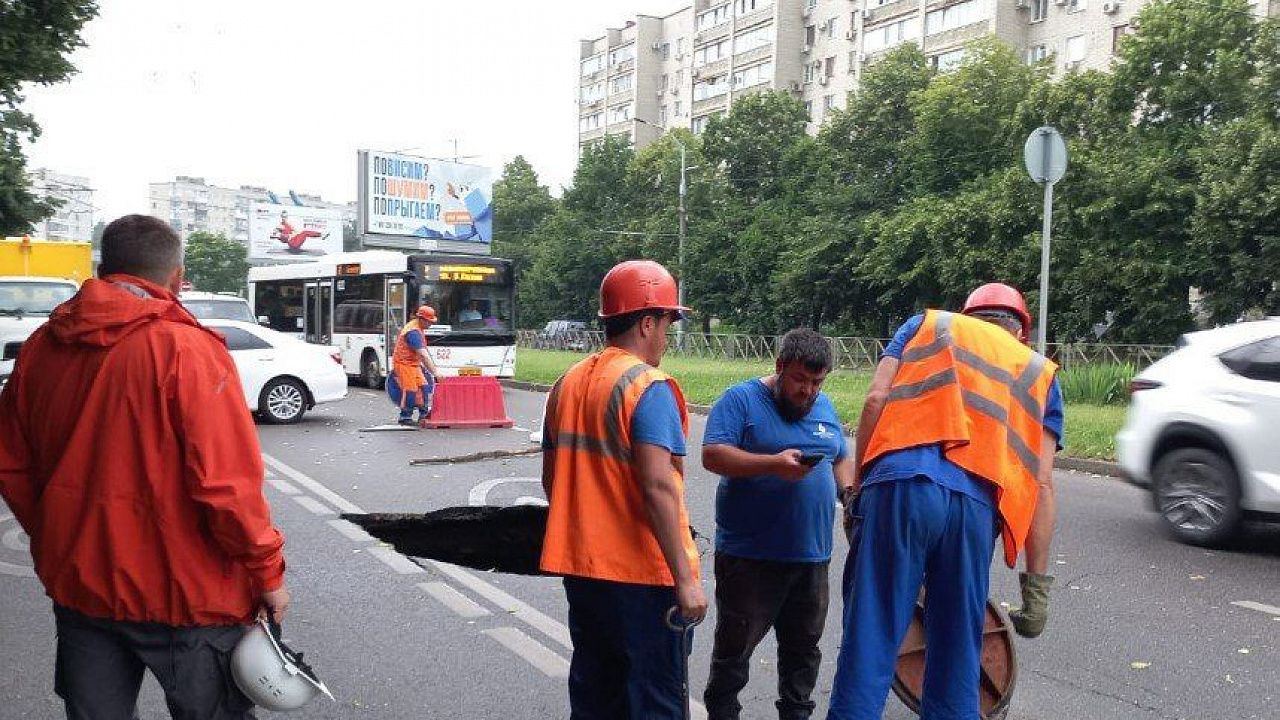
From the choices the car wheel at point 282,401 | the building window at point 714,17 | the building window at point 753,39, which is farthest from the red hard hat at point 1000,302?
the building window at point 714,17

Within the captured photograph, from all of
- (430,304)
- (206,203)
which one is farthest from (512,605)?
(206,203)

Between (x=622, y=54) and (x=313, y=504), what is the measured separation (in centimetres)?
8956

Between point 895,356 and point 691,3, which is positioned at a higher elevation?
point 691,3

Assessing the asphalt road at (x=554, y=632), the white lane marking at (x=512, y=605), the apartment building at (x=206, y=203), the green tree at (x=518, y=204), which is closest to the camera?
the asphalt road at (x=554, y=632)

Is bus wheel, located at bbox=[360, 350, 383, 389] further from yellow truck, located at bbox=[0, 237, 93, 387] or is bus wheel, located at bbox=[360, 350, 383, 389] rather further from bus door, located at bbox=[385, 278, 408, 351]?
yellow truck, located at bbox=[0, 237, 93, 387]

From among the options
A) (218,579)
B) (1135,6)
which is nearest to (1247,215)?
(1135,6)

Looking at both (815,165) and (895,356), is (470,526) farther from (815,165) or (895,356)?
(815,165)

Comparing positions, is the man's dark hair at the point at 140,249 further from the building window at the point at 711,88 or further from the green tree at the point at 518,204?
the green tree at the point at 518,204

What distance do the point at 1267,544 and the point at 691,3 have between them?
3278 inches

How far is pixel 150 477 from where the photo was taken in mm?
2826

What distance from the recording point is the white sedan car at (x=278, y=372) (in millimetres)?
16688

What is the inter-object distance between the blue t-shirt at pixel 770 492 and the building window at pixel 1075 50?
50.9 m

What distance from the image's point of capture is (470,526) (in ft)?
17.2

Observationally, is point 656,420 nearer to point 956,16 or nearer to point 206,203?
point 956,16
